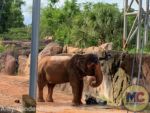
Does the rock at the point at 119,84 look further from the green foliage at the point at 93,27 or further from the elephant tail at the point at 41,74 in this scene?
the green foliage at the point at 93,27

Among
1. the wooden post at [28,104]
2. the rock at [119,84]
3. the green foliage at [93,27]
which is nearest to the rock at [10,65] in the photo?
the green foliage at [93,27]

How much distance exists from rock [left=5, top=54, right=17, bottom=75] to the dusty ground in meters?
4.06

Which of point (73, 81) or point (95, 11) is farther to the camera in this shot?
point (95, 11)

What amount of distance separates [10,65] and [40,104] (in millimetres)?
10397

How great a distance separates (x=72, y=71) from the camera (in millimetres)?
12352

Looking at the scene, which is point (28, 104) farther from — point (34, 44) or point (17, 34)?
point (17, 34)

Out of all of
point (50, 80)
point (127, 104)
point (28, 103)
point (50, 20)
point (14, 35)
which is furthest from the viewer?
point (50, 20)

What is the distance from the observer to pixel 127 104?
7.18 meters

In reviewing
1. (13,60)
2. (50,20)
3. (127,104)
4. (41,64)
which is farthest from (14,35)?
(127,104)

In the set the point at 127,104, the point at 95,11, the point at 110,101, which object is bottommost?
the point at 110,101

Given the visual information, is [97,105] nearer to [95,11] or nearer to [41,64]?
[41,64]

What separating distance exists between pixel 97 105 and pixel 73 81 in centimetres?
84

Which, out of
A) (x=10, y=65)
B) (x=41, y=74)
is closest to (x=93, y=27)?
(x=10, y=65)

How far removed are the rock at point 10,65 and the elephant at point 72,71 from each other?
9.01 m
